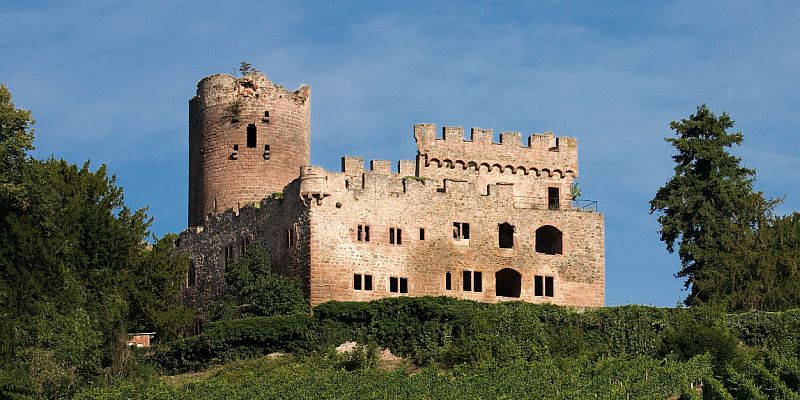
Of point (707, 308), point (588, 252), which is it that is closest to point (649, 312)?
point (707, 308)

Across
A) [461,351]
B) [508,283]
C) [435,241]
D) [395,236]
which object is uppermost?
[395,236]

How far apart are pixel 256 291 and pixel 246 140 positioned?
7.45m

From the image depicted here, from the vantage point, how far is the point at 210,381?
180 ft

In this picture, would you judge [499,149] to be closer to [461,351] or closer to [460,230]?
[460,230]

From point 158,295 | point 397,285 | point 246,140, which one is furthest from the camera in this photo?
point 246,140

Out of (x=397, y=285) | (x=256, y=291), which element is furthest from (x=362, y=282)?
(x=256, y=291)

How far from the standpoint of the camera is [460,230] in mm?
62719

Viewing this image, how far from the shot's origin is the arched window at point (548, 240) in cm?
6462

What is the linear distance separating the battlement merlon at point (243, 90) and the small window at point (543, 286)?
11464 mm

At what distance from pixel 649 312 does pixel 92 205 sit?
61.0 feet

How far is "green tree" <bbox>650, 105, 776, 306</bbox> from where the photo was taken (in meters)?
66.0

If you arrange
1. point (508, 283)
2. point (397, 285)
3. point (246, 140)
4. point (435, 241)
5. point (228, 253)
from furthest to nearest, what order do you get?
point (246, 140), point (228, 253), point (508, 283), point (435, 241), point (397, 285)

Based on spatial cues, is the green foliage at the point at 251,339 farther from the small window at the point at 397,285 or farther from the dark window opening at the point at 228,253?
the dark window opening at the point at 228,253

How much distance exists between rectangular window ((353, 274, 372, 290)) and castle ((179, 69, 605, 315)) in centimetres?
4
